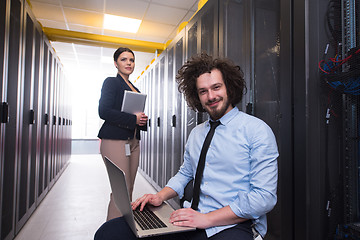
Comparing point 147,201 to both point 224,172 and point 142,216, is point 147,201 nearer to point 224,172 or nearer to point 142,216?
point 142,216

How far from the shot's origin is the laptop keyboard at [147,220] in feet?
2.64

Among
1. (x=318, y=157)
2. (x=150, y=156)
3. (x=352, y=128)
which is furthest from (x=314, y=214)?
(x=150, y=156)

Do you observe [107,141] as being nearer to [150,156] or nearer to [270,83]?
[270,83]

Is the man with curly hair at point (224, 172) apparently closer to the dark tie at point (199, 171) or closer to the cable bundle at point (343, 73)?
the dark tie at point (199, 171)

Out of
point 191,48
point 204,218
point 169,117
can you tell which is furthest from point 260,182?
point 169,117

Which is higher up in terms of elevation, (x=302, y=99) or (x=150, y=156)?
(x=302, y=99)

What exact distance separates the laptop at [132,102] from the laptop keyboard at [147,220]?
960mm

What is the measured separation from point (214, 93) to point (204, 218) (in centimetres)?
52

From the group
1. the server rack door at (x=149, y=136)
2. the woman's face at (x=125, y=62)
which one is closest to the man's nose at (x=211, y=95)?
the woman's face at (x=125, y=62)

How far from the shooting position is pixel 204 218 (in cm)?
84

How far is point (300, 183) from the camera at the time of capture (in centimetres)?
111

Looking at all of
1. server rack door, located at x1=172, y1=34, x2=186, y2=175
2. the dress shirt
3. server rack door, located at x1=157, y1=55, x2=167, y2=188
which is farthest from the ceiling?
the dress shirt

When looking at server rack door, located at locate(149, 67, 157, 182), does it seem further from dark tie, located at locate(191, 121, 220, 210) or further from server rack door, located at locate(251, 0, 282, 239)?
dark tie, located at locate(191, 121, 220, 210)

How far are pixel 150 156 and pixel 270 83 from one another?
10.4 ft
